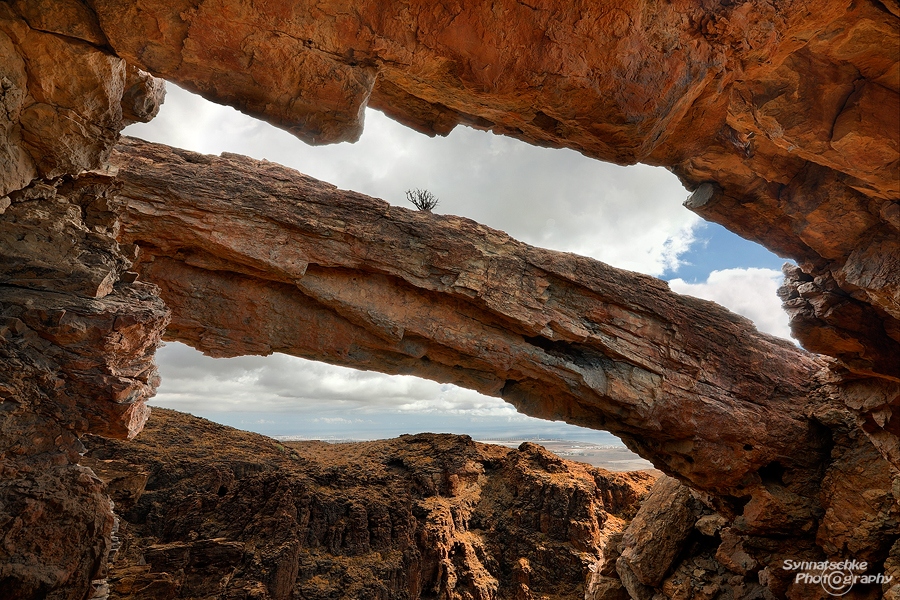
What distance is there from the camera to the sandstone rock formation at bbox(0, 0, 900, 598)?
466cm

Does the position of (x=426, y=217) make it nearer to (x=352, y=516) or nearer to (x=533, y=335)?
(x=533, y=335)

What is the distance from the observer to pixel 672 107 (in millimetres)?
5070

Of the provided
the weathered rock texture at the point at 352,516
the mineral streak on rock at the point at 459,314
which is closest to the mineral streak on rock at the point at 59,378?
the mineral streak on rock at the point at 459,314

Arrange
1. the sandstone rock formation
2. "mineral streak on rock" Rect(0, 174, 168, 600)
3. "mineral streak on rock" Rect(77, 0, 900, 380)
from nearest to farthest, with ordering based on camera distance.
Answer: "mineral streak on rock" Rect(77, 0, 900, 380), the sandstone rock formation, "mineral streak on rock" Rect(0, 174, 168, 600)

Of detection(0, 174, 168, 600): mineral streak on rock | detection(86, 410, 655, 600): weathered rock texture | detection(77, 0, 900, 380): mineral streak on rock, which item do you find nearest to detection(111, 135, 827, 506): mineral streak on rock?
detection(0, 174, 168, 600): mineral streak on rock

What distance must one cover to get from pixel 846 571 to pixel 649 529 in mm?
5702

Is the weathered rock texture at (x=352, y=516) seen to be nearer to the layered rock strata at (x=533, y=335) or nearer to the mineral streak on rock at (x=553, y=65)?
the layered rock strata at (x=533, y=335)

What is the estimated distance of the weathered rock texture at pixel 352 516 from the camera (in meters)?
14.1

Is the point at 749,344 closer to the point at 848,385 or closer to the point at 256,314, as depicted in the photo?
the point at 848,385

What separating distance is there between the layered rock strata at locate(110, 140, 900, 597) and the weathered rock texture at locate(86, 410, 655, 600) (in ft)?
17.4

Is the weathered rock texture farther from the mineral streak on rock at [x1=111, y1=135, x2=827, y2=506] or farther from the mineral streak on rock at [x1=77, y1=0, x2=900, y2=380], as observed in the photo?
the mineral streak on rock at [x1=77, y1=0, x2=900, y2=380]

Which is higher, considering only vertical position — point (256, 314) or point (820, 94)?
point (820, 94)

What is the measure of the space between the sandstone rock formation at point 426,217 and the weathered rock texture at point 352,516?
184 centimetres

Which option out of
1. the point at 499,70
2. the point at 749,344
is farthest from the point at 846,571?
the point at 499,70
